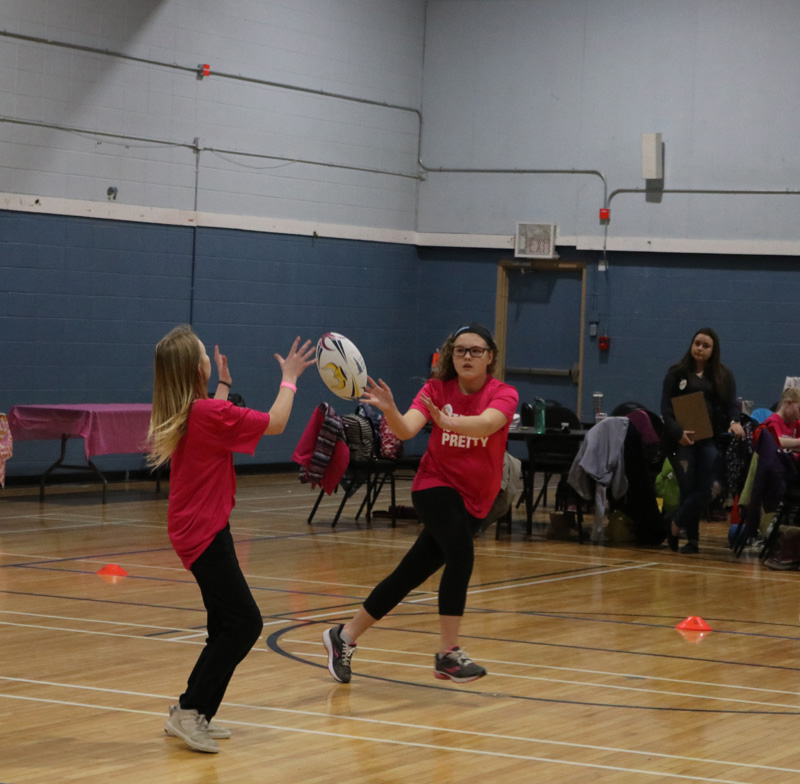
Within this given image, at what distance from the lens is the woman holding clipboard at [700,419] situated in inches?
400

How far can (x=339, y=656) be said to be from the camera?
5648mm

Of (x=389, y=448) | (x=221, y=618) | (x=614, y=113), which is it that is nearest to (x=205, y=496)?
(x=221, y=618)

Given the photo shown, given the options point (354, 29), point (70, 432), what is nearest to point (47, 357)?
point (70, 432)

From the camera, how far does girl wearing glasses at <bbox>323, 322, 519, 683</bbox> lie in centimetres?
535

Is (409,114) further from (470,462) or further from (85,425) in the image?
(470,462)

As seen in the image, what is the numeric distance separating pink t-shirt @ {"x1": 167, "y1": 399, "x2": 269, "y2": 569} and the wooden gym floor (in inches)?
29.0

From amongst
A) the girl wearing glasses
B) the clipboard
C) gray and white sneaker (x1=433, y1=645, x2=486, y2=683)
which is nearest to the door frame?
the clipboard

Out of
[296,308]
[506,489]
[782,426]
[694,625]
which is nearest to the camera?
[694,625]

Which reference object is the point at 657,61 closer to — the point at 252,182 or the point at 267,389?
the point at 252,182

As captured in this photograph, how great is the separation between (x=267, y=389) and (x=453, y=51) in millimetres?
5009

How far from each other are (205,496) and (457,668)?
1.35 meters

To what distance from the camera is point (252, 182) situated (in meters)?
15.2

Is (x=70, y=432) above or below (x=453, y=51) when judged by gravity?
below

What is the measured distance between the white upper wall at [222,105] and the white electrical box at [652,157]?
3111 mm
